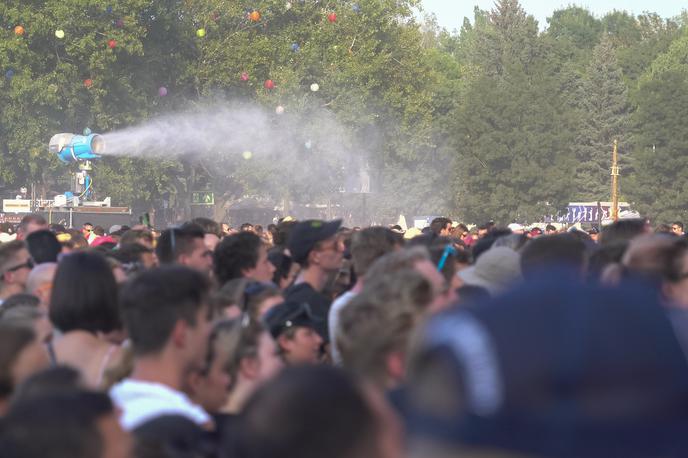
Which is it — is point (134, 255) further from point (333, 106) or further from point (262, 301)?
point (333, 106)

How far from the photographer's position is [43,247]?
8836mm

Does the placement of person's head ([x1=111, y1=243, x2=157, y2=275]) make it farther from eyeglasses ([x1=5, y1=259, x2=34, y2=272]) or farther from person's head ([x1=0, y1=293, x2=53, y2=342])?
person's head ([x1=0, y1=293, x2=53, y2=342])

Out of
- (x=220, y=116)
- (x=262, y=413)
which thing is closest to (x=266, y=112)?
(x=220, y=116)

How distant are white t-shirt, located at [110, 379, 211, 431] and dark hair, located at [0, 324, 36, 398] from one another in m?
0.33

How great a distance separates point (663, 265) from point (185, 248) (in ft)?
11.8

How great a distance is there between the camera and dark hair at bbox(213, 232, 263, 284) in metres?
7.83

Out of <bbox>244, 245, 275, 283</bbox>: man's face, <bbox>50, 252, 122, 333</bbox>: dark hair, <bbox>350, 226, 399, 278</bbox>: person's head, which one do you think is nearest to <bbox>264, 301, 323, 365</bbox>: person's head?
<bbox>50, 252, 122, 333</bbox>: dark hair

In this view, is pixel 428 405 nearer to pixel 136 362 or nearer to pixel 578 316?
pixel 578 316

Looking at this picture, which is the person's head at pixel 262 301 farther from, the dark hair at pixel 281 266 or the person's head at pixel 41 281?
the dark hair at pixel 281 266

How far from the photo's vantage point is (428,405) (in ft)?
4.99

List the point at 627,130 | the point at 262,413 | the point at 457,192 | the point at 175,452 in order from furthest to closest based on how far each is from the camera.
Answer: the point at 627,130
the point at 457,192
the point at 175,452
the point at 262,413

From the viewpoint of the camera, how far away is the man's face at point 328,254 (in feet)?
24.1

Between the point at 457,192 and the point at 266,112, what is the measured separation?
14.9 m

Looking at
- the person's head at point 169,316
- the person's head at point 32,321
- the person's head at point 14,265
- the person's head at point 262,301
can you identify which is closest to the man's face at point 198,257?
the person's head at point 14,265
